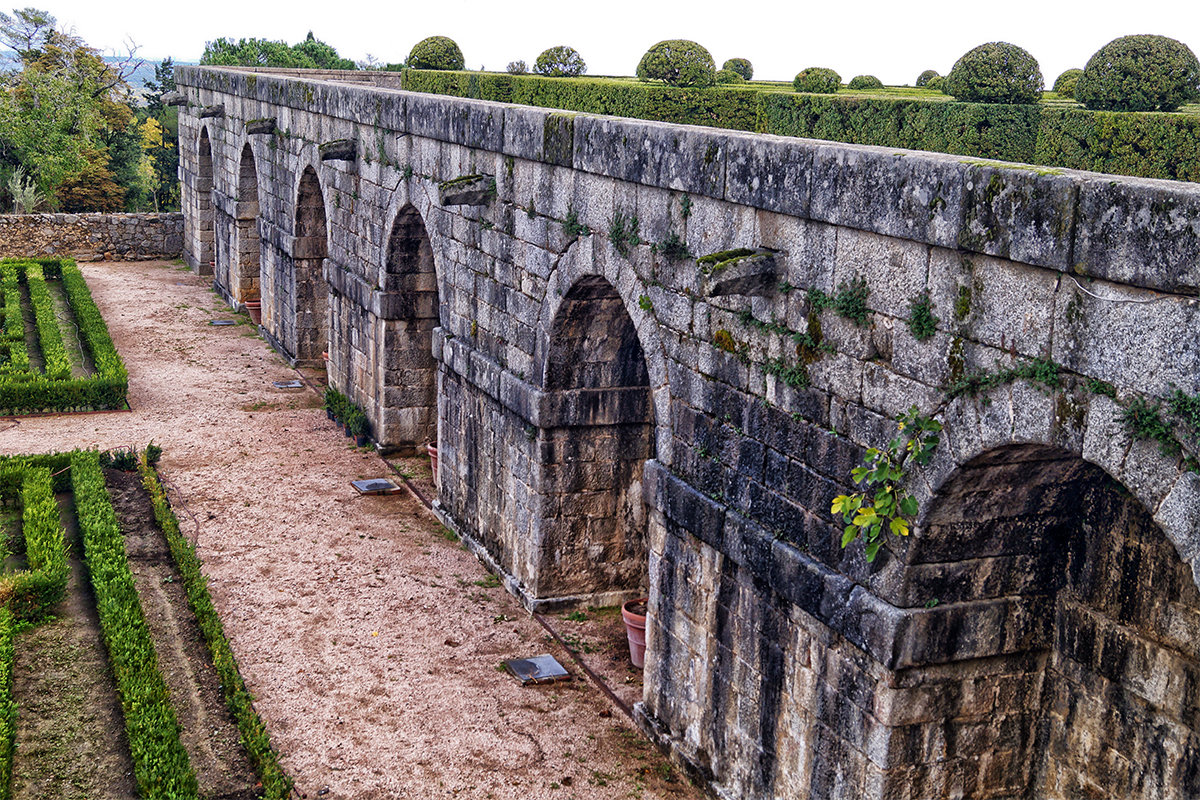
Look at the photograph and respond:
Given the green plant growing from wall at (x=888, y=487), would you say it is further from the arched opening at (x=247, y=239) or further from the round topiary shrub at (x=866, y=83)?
the arched opening at (x=247, y=239)

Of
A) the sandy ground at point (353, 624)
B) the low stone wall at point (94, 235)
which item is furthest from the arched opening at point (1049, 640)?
the low stone wall at point (94, 235)

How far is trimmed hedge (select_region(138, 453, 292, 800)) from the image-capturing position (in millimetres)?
7563

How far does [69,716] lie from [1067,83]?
1426 centimetres

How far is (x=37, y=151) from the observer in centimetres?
3080

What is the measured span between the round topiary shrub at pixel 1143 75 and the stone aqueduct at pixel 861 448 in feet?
16.4

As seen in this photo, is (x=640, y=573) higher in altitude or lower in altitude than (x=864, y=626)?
lower

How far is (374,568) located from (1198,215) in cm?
837

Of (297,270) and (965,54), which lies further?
(297,270)

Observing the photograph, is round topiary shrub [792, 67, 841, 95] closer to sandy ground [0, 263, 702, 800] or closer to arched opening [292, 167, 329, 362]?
arched opening [292, 167, 329, 362]

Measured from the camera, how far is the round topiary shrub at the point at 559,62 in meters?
21.9

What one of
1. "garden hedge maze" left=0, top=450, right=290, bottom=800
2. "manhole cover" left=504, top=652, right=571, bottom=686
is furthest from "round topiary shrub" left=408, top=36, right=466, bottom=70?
"manhole cover" left=504, top=652, right=571, bottom=686

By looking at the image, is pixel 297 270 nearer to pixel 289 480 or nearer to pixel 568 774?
pixel 289 480

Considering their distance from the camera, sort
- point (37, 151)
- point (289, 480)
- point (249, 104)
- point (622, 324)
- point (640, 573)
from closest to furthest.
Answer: point (622, 324)
point (640, 573)
point (289, 480)
point (249, 104)
point (37, 151)

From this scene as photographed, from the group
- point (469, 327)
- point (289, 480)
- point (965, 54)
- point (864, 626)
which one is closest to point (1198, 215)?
point (864, 626)
